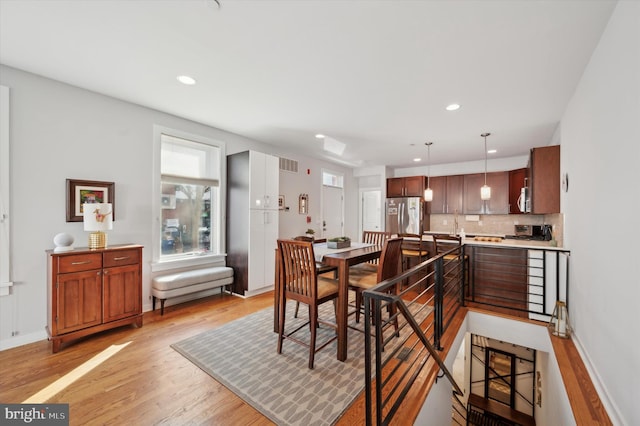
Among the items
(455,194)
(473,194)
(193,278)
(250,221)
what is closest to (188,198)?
(250,221)

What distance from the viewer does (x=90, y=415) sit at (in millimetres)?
1706

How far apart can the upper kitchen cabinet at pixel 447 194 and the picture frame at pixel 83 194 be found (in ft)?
21.5

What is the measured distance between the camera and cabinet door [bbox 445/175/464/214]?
20.7 feet

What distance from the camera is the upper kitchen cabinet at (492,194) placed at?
19.0 feet

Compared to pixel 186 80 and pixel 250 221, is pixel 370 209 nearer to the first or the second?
pixel 250 221

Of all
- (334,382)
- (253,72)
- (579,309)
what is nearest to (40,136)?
(253,72)

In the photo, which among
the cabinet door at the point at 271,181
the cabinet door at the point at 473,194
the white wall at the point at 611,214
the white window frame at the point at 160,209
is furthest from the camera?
the cabinet door at the point at 473,194

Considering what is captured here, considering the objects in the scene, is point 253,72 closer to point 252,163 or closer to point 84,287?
point 252,163

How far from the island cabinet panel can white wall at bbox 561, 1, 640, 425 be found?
871mm

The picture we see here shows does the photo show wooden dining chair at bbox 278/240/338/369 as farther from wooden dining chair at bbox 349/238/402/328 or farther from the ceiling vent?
the ceiling vent

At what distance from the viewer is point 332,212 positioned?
6.84 metres

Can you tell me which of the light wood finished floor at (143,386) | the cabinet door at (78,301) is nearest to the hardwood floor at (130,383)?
the light wood finished floor at (143,386)

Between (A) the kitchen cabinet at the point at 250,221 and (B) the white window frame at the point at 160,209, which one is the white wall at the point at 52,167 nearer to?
(B) the white window frame at the point at 160,209

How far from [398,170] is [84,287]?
23.5 feet
